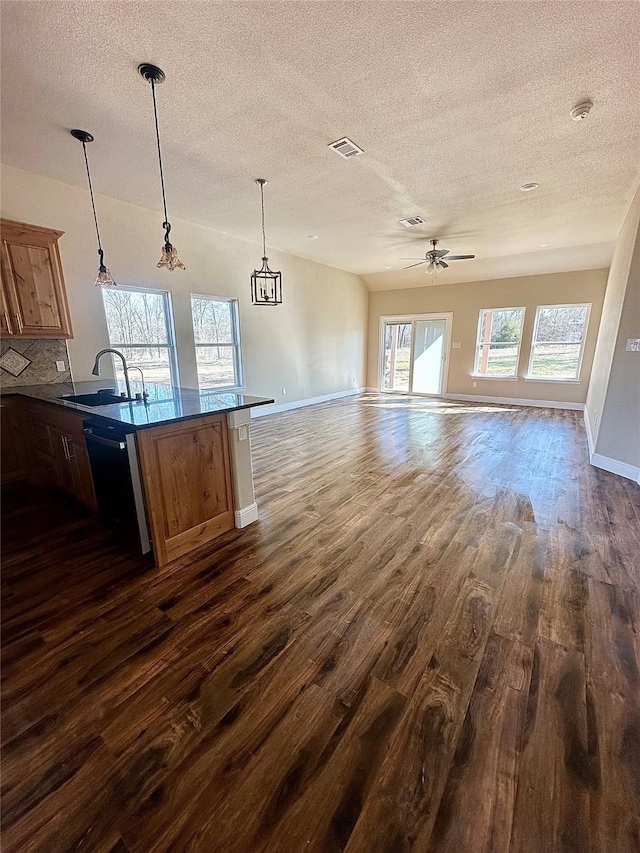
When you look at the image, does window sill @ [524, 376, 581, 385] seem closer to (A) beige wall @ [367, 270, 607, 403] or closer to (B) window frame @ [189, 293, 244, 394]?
(A) beige wall @ [367, 270, 607, 403]

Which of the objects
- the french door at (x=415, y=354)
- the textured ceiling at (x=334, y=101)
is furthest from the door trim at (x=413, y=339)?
the textured ceiling at (x=334, y=101)

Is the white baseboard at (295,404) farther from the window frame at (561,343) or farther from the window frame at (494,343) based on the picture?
the window frame at (561,343)

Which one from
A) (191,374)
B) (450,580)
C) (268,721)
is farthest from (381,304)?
(268,721)

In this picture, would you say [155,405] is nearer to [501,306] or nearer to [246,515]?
[246,515]

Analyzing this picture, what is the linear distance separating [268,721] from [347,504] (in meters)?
1.84

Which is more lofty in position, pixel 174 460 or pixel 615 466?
pixel 174 460

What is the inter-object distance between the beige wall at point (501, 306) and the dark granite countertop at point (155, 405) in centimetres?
690

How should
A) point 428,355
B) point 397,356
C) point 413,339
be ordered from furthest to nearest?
point 397,356, point 413,339, point 428,355

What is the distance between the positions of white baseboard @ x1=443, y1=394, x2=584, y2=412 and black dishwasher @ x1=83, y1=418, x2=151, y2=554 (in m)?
7.76

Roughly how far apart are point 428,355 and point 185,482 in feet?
25.5

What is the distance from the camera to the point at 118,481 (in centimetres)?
224

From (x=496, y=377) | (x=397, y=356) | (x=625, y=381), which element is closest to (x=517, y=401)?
(x=496, y=377)

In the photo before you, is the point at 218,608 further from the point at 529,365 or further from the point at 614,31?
the point at 529,365

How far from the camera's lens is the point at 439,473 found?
12.3 ft
